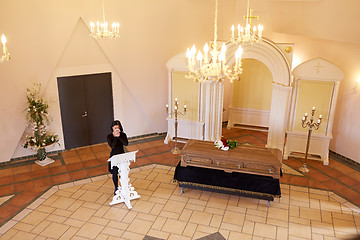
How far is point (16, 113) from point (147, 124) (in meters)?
3.95

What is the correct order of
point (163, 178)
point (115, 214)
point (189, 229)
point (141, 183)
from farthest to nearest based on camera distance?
point (163, 178) < point (141, 183) < point (115, 214) < point (189, 229)

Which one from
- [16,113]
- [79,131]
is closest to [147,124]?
[79,131]

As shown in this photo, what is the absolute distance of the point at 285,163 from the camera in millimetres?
9320

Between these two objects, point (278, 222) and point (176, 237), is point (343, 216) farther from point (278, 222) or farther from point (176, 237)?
point (176, 237)

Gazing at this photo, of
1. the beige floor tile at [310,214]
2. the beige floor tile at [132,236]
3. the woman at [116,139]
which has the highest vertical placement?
the woman at [116,139]

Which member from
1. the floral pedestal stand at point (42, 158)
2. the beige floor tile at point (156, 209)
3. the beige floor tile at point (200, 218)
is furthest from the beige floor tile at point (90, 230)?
the floral pedestal stand at point (42, 158)

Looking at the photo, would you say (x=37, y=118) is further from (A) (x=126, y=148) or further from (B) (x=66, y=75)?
(A) (x=126, y=148)

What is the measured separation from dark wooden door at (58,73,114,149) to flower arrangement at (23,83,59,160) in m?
0.66

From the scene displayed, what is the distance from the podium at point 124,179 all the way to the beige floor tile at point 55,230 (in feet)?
3.68

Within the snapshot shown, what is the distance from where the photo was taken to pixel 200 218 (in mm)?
6973

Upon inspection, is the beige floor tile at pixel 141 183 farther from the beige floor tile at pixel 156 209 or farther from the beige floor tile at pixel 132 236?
the beige floor tile at pixel 132 236

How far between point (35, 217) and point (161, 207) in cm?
265

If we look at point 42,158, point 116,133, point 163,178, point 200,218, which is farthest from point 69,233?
point 42,158

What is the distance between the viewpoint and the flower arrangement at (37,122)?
29.1 ft
